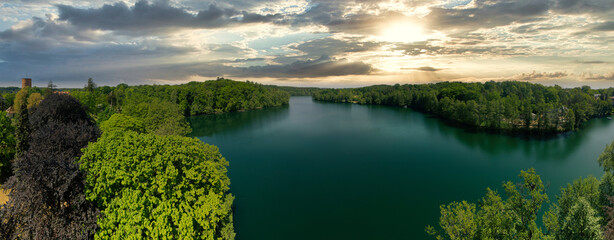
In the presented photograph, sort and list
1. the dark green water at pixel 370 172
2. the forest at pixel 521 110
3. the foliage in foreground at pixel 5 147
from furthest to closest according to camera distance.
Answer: the forest at pixel 521 110 → the foliage in foreground at pixel 5 147 → the dark green water at pixel 370 172

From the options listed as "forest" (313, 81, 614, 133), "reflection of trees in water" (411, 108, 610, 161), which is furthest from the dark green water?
"forest" (313, 81, 614, 133)

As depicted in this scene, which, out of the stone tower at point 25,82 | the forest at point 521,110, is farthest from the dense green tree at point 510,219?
the stone tower at point 25,82

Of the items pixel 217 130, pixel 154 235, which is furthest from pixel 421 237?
pixel 217 130

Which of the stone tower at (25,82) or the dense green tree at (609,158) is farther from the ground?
the stone tower at (25,82)

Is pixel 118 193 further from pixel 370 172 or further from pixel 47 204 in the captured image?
pixel 370 172

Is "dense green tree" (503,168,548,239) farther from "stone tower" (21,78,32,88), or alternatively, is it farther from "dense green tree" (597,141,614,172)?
"stone tower" (21,78,32,88)

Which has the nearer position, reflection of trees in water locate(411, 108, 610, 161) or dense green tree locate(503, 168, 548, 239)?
dense green tree locate(503, 168, 548, 239)

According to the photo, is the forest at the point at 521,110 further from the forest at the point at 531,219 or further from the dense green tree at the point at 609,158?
the forest at the point at 531,219
